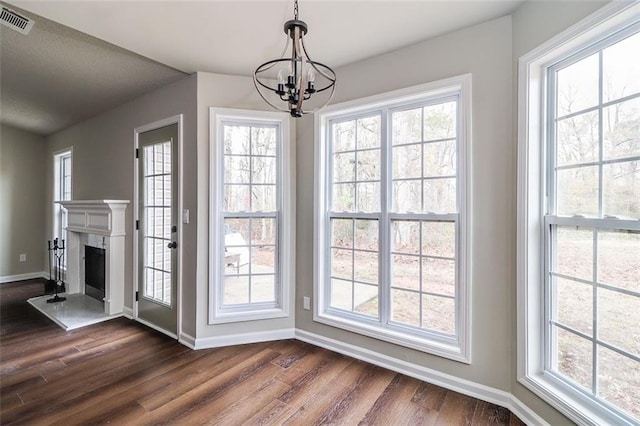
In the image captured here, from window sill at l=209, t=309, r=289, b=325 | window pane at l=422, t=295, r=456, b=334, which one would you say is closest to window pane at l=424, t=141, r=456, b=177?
window pane at l=422, t=295, r=456, b=334

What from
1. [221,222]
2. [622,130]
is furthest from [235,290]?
[622,130]

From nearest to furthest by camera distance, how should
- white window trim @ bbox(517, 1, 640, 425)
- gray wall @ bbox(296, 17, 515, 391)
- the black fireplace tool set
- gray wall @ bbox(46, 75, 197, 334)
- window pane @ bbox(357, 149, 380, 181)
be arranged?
white window trim @ bbox(517, 1, 640, 425) < gray wall @ bbox(296, 17, 515, 391) < window pane @ bbox(357, 149, 380, 181) < gray wall @ bbox(46, 75, 197, 334) < the black fireplace tool set

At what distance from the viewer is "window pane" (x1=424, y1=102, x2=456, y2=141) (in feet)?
7.30

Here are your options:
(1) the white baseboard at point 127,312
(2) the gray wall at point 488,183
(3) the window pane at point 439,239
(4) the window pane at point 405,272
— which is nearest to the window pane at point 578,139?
(2) the gray wall at point 488,183

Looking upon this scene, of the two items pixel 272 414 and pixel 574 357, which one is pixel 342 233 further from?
pixel 574 357

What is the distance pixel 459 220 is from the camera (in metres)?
2.17

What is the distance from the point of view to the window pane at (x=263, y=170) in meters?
2.95

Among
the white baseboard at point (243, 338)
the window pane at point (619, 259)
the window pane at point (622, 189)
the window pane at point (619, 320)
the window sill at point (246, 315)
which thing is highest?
the window pane at point (622, 189)

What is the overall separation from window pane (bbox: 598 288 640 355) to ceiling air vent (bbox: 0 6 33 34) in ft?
13.1

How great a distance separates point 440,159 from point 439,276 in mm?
891

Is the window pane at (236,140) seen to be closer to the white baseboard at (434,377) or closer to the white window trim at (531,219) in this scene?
the white baseboard at (434,377)

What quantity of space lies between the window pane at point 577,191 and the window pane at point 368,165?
123cm

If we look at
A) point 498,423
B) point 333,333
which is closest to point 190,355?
point 333,333

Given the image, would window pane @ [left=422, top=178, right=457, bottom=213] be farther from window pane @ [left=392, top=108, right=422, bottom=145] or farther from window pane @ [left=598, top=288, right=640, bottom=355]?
window pane @ [left=598, top=288, right=640, bottom=355]
